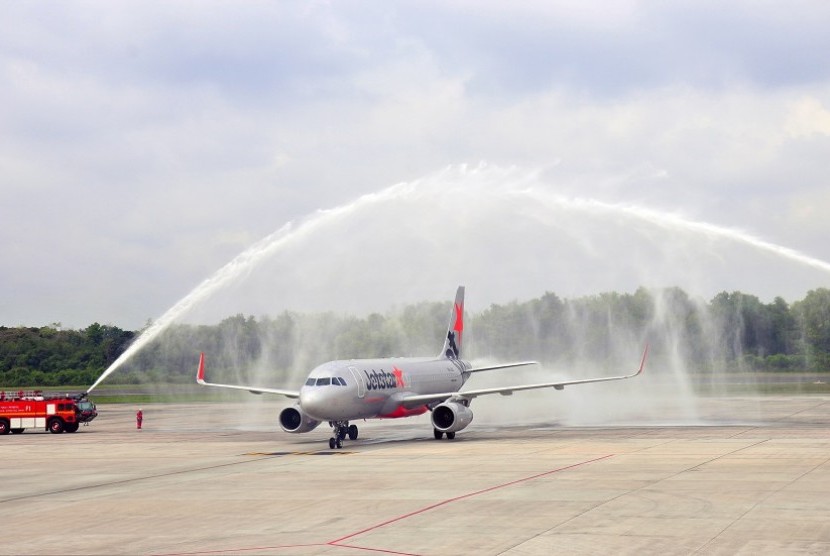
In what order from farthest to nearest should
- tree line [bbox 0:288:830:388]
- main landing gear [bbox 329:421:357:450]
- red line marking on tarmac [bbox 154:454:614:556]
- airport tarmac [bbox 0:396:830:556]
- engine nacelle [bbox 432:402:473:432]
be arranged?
tree line [bbox 0:288:830:388]
engine nacelle [bbox 432:402:473:432]
main landing gear [bbox 329:421:357:450]
airport tarmac [bbox 0:396:830:556]
red line marking on tarmac [bbox 154:454:614:556]

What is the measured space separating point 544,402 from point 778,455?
126ft

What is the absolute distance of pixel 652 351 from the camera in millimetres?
81500

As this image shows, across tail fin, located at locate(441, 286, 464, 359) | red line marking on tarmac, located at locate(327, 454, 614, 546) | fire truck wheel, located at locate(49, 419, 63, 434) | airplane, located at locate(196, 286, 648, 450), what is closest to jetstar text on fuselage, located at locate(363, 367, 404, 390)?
airplane, located at locate(196, 286, 648, 450)

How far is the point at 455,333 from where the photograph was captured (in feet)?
207

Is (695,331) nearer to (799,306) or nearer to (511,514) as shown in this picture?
(799,306)

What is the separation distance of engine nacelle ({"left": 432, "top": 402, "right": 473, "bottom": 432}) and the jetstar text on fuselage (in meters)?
2.69

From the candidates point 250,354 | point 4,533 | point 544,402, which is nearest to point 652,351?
point 544,402

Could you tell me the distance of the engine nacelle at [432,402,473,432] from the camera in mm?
47844

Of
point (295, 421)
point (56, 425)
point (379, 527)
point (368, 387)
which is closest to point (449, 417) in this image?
point (368, 387)

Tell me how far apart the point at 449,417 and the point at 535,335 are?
3132 cm

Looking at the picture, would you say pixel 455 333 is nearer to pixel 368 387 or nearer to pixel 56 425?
pixel 368 387

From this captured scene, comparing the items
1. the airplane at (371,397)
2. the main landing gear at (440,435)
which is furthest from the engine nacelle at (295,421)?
the main landing gear at (440,435)

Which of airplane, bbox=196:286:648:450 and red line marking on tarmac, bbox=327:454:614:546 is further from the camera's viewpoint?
airplane, bbox=196:286:648:450

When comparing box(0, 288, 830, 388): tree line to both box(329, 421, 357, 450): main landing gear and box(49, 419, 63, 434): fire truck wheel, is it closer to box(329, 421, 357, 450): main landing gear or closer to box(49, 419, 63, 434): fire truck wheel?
box(49, 419, 63, 434): fire truck wheel
